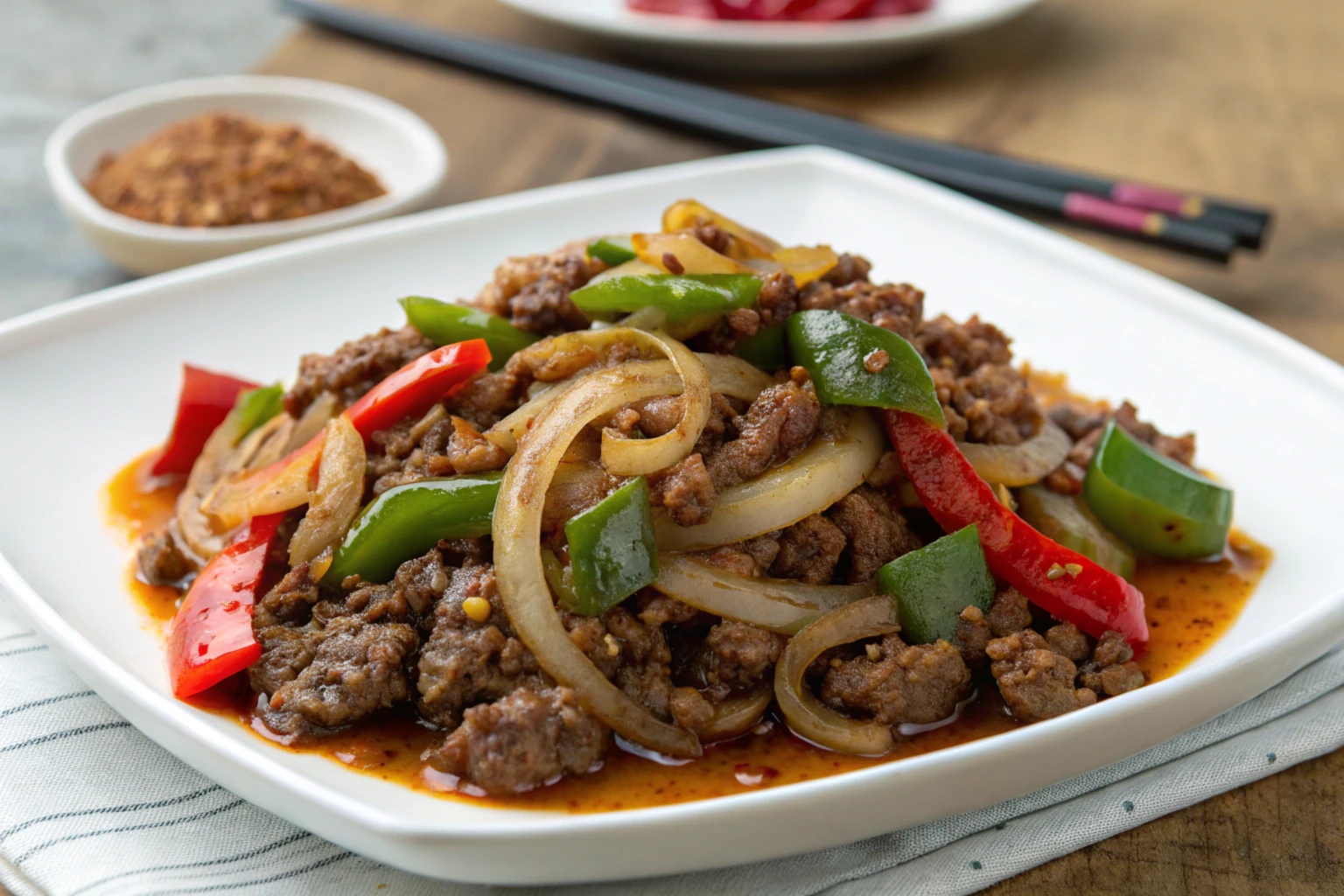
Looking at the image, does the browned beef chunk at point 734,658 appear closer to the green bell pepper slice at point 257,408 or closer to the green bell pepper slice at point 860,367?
the green bell pepper slice at point 860,367

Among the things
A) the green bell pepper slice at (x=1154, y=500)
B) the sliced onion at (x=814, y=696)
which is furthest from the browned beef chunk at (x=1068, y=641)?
the green bell pepper slice at (x=1154, y=500)

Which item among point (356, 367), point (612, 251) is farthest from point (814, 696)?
point (356, 367)

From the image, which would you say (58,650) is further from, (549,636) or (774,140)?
(774,140)

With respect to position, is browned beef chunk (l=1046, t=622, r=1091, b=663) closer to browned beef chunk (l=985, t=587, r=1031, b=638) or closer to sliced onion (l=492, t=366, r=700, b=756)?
browned beef chunk (l=985, t=587, r=1031, b=638)

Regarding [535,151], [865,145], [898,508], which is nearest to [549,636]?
[898,508]

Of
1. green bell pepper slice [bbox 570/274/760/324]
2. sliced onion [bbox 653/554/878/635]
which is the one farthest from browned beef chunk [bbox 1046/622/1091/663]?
green bell pepper slice [bbox 570/274/760/324]

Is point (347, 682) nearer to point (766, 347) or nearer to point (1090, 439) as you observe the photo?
point (766, 347)

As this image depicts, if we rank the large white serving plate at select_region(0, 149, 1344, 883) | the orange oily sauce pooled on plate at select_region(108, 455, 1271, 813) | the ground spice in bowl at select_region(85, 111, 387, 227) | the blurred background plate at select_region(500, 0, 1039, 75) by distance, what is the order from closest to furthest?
the large white serving plate at select_region(0, 149, 1344, 883) → the orange oily sauce pooled on plate at select_region(108, 455, 1271, 813) → the ground spice in bowl at select_region(85, 111, 387, 227) → the blurred background plate at select_region(500, 0, 1039, 75)
